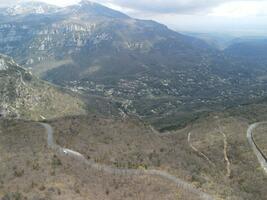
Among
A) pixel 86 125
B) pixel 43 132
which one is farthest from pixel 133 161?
pixel 86 125

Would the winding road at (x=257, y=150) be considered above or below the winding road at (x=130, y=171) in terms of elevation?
below

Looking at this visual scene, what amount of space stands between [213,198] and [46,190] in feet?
72.2

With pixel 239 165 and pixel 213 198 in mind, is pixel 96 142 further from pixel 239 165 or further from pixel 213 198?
pixel 213 198

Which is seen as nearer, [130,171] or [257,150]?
[130,171]

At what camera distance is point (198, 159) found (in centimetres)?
8188

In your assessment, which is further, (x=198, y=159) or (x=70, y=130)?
(x=70, y=130)

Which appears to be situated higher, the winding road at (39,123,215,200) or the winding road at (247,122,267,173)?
the winding road at (39,123,215,200)

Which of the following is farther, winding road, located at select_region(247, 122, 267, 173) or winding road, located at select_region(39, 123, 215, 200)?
winding road, located at select_region(247, 122, 267, 173)

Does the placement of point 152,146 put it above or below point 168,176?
below

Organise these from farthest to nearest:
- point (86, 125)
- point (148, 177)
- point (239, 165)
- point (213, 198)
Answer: point (86, 125) → point (239, 165) → point (148, 177) → point (213, 198)

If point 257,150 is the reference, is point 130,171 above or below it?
above

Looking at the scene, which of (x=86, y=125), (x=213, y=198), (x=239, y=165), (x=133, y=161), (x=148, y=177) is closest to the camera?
(x=213, y=198)

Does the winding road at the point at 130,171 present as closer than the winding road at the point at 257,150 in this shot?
Yes

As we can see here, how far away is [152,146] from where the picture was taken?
307ft
